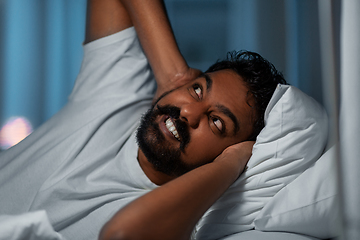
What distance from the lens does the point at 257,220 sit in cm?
70

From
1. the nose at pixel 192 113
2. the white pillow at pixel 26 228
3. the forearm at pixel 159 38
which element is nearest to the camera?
the white pillow at pixel 26 228

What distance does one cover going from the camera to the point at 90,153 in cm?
91

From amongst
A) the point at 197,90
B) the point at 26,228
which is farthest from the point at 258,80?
the point at 26,228

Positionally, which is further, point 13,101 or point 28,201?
point 13,101

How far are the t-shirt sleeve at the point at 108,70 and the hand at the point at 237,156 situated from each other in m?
0.45

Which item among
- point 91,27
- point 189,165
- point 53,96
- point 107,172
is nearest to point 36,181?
point 107,172

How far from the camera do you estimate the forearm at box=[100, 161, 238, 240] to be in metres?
0.45

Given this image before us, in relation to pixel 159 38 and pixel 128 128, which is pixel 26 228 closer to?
pixel 128 128

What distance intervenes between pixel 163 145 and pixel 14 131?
1110 mm

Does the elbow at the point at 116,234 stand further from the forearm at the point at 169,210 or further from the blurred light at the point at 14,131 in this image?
the blurred light at the point at 14,131

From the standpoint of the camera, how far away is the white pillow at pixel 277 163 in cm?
71

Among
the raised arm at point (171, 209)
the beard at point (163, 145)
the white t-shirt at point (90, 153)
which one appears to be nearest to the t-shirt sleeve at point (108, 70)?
the white t-shirt at point (90, 153)

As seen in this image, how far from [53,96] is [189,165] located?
115 centimetres

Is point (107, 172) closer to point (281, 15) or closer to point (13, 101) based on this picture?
point (281, 15)
